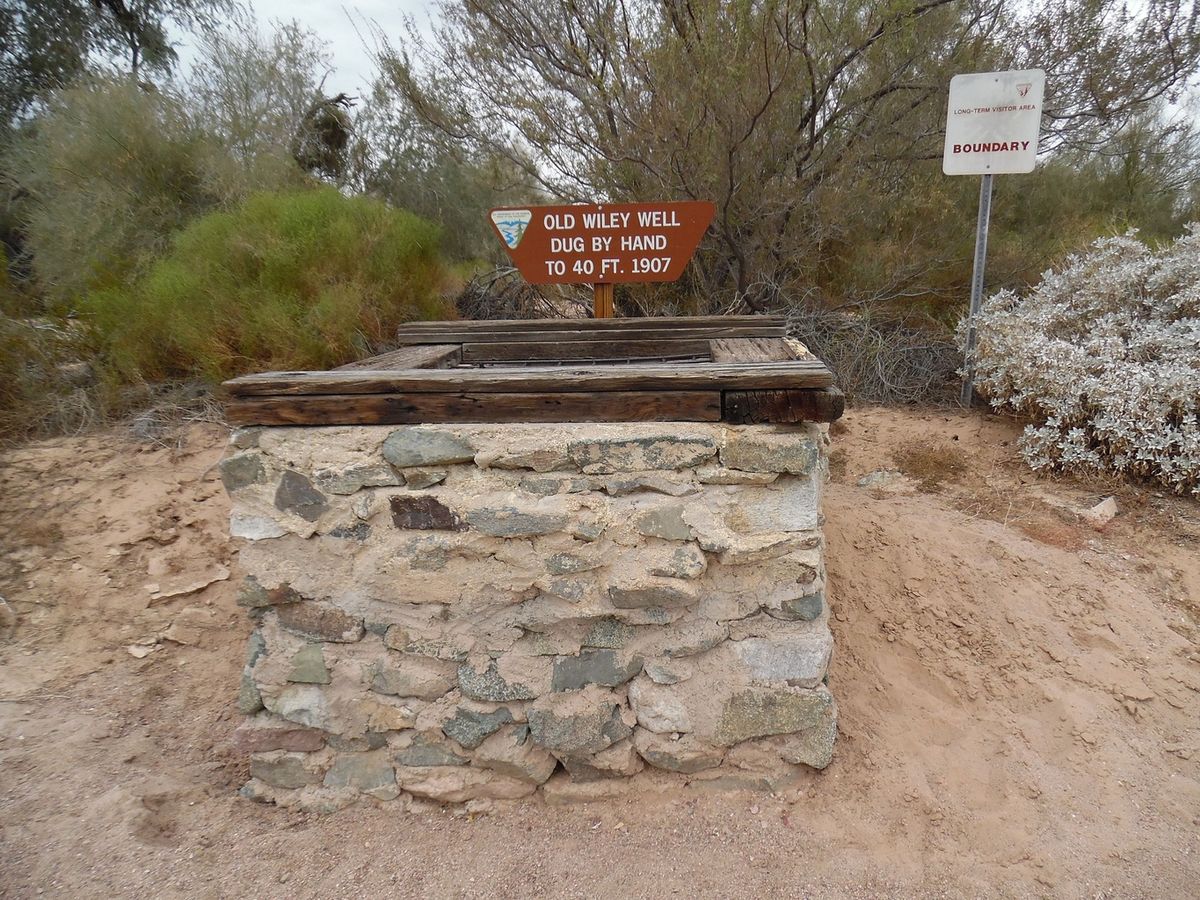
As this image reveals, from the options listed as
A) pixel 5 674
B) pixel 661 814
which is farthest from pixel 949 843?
pixel 5 674

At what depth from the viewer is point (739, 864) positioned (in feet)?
6.38

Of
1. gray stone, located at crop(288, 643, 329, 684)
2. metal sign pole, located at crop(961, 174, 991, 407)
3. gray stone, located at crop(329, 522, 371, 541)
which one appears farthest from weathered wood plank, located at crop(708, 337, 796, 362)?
metal sign pole, located at crop(961, 174, 991, 407)

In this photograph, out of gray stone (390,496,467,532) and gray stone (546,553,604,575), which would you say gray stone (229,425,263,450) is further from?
gray stone (546,553,604,575)

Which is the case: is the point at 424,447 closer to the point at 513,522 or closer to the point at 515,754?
the point at 513,522

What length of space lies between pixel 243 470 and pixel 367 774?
1.03m

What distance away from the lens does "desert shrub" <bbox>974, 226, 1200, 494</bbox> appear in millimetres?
3090

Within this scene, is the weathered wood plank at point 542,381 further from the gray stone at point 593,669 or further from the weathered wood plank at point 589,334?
the weathered wood plank at point 589,334

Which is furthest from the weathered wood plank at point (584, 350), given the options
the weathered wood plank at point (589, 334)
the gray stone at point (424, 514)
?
the gray stone at point (424, 514)

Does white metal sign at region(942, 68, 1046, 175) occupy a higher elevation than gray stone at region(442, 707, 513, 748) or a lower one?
higher

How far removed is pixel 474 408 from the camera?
76.7 inches

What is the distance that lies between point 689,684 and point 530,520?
69cm

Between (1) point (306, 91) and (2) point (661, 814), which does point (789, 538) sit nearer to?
(2) point (661, 814)

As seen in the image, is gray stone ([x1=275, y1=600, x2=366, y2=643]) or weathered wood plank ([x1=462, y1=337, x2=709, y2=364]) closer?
gray stone ([x1=275, y1=600, x2=366, y2=643])

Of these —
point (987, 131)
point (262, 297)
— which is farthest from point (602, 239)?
point (987, 131)
